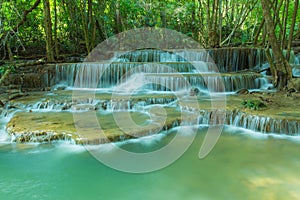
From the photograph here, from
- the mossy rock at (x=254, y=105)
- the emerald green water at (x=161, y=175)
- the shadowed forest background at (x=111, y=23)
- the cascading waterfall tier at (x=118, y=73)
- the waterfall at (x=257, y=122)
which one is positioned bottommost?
the emerald green water at (x=161, y=175)

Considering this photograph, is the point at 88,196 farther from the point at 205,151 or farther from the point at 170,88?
the point at 170,88

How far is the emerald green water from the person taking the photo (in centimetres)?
333

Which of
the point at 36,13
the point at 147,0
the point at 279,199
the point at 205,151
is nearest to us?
the point at 279,199

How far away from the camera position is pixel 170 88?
29.5 feet

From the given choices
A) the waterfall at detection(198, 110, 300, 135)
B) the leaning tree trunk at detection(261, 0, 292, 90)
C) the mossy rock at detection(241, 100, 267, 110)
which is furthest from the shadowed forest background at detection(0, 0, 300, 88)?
the waterfall at detection(198, 110, 300, 135)

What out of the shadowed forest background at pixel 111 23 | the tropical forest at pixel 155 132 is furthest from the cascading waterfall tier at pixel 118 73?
the shadowed forest background at pixel 111 23

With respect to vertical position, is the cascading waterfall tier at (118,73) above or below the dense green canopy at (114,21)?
below

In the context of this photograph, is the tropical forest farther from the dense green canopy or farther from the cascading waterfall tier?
the dense green canopy

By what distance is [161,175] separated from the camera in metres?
3.80

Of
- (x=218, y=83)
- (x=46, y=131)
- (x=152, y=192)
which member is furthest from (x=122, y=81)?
(x=152, y=192)

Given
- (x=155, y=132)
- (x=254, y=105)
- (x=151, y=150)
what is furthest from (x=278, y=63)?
(x=151, y=150)

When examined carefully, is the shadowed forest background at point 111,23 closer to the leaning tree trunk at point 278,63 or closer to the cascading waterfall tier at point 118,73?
the cascading waterfall tier at point 118,73

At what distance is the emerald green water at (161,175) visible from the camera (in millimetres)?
3334

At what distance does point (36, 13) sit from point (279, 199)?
46.0 feet
